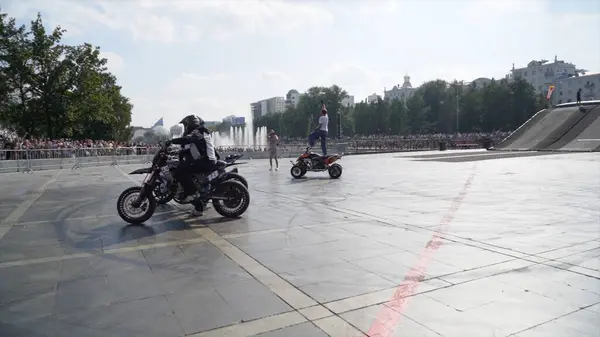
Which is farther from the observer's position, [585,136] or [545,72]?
[545,72]

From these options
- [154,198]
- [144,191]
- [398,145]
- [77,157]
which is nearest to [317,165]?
[154,198]

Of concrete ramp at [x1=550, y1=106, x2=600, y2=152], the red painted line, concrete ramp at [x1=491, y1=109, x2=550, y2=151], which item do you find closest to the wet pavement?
the red painted line

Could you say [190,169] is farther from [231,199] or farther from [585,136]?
[585,136]

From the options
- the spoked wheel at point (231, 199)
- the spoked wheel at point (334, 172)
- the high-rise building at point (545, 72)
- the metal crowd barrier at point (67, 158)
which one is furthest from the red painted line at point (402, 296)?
the high-rise building at point (545, 72)

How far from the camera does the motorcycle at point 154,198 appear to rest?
7355 mm

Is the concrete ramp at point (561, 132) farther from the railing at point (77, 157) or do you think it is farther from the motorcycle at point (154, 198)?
the motorcycle at point (154, 198)

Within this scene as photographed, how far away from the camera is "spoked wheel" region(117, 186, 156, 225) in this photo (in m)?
7.29

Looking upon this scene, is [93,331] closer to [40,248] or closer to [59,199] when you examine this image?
[40,248]

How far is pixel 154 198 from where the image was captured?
7.47 m

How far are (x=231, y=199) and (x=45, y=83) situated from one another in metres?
36.4

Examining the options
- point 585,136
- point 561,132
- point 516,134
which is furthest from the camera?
point 516,134

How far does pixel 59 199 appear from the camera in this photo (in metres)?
10.7

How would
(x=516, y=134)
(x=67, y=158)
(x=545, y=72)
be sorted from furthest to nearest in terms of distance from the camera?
(x=545, y=72) < (x=516, y=134) < (x=67, y=158)

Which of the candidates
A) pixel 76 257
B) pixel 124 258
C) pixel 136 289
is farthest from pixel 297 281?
pixel 76 257
